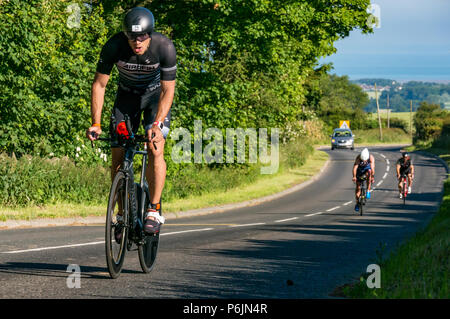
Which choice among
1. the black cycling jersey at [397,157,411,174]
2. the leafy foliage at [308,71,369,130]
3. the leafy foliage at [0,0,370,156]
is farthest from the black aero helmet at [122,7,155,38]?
the leafy foliage at [308,71,369,130]

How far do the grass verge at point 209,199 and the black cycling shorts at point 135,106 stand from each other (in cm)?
788

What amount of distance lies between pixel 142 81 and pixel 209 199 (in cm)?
1739

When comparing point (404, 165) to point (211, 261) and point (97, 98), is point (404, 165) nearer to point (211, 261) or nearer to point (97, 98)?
point (211, 261)

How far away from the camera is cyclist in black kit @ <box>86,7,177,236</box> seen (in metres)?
5.88

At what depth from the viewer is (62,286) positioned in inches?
232

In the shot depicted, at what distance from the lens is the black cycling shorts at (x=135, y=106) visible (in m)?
6.25

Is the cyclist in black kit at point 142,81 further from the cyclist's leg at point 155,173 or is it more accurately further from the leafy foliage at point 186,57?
the leafy foliage at point 186,57

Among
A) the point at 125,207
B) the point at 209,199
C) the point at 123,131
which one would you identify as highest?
the point at 123,131

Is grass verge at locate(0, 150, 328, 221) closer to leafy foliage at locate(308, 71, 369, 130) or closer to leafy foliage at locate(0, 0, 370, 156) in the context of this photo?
leafy foliage at locate(0, 0, 370, 156)

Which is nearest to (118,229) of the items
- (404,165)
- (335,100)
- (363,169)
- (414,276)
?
(414,276)

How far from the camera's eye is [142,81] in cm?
621

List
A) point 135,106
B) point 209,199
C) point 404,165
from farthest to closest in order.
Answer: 1. point 404,165
2. point 209,199
3. point 135,106
